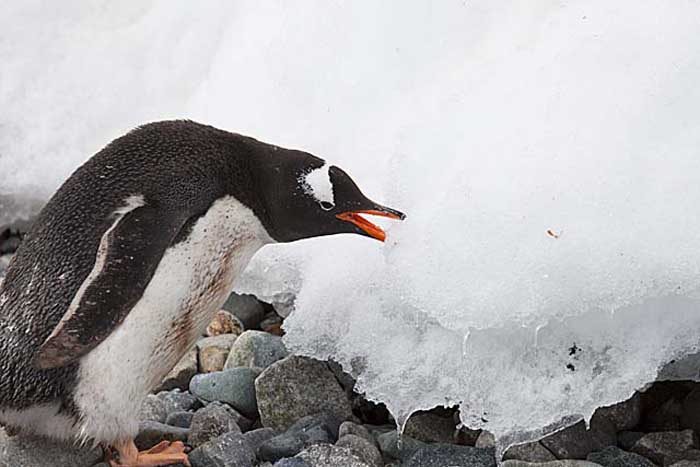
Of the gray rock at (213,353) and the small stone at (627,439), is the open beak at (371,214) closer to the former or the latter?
the small stone at (627,439)

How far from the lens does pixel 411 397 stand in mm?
1920

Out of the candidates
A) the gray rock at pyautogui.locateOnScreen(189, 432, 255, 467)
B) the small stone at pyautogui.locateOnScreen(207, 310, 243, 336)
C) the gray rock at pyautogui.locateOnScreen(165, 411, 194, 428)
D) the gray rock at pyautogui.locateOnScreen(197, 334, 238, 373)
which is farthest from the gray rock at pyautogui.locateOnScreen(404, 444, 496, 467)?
the small stone at pyautogui.locateOnScreen(207, 310, 243, 336)

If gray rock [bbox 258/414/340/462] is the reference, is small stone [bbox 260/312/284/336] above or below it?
below

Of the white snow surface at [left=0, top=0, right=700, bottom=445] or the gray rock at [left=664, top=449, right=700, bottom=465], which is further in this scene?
the gray rock at [left=664, top=449, right=700, bottom=465]

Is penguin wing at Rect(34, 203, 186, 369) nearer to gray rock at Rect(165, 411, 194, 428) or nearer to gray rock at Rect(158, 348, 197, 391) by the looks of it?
gray rock at Rect(165, 411, 194, 428)

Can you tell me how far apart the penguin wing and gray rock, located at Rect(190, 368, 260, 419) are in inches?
17.0

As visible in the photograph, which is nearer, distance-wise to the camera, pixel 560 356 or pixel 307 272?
pixel 560 356

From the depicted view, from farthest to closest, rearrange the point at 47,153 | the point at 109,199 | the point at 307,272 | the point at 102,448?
the point at 47,153
the point at 307,272
the point at 102,448
the point at 109,199

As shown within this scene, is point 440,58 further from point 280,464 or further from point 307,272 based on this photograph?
point 280,464

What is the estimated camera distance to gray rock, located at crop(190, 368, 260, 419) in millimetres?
2219

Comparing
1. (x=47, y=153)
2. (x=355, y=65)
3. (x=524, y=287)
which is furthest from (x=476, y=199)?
(x=47, y=153)

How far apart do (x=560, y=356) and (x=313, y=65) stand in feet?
3.43

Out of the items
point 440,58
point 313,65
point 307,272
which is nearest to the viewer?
point 307,272

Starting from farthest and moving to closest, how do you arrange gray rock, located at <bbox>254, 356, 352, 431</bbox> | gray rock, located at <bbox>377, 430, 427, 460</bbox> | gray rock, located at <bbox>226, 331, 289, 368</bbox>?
1. gray rock, located at <bbox>226, 331, 289, 368</bbox>
2. gray rock, located at <bbox>254, 356, 352, 431</bbox>
3. gray rock, located at <bbox>377, 430, 427, 460</bbox>
